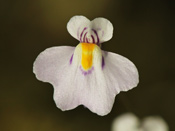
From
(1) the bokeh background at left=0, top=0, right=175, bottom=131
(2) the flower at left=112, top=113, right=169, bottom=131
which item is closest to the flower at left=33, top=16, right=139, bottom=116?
(2) the flower at left=112, top=113, right=169, bottom=131

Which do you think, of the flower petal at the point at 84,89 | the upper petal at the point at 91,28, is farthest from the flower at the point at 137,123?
the upper petal at the point at 91,28

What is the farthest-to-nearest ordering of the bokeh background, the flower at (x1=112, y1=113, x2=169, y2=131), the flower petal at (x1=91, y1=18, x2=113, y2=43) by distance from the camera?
the bokeh background
the flower at (x1=112, y1=113, x2=169, y2=131)
the flower petal at (x1=91, y1=18, x2=113, y2=43)

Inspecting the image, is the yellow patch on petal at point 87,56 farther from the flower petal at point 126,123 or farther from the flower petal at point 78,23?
the flower petal at point 126,123

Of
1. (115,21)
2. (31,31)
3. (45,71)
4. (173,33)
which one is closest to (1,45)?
(31,31)

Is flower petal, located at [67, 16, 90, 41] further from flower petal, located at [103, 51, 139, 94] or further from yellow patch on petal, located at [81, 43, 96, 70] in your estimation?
flower petal, located at [103, 51, 139, 94]

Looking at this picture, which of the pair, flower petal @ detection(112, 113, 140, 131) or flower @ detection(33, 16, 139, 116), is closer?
flower @ detection(33, 16, 139, 116)

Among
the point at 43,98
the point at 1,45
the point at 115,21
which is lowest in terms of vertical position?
the point at 43,98

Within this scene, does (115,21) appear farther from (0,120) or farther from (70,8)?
(0,120)

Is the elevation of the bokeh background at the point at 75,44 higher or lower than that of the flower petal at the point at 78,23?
lower
